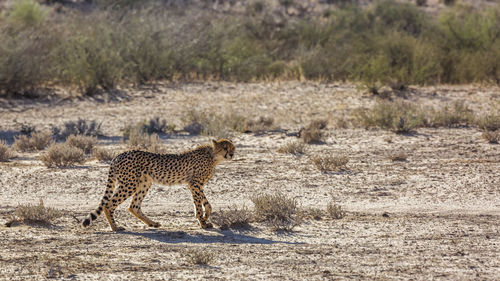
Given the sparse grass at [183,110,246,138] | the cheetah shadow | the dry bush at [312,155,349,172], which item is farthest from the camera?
the sparse grass at [183,110,246,138]

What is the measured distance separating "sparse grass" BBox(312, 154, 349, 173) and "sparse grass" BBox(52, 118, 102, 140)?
507 centimetres

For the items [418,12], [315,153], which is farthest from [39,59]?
[418,12]

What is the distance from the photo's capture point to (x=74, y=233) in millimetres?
8172

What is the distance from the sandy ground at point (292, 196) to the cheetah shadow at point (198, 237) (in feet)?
0.05

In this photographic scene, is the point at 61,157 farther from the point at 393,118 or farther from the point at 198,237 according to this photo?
the point at 393,118

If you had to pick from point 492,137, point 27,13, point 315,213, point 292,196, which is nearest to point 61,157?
point 292,196

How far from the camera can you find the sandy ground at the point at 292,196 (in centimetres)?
700

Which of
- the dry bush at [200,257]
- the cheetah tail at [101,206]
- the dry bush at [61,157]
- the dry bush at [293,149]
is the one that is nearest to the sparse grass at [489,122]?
the dry bush at [293,149]

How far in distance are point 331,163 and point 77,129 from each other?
18.0 feet

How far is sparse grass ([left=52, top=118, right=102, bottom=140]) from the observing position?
46.8 ft

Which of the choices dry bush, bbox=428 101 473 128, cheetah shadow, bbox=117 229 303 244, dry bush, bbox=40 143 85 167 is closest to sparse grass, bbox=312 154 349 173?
cheetah shadow, bbox=117 229 303 244

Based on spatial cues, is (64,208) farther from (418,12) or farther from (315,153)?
(418,12)

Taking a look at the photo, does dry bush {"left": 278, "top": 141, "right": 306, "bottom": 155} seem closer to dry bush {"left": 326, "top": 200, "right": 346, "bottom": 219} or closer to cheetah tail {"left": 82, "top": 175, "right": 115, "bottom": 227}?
dry bush {"left": 326, "top": 200, "right": 346, "bottom": 219}

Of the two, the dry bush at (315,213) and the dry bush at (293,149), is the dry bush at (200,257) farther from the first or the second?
the dry bush at (293,149)
